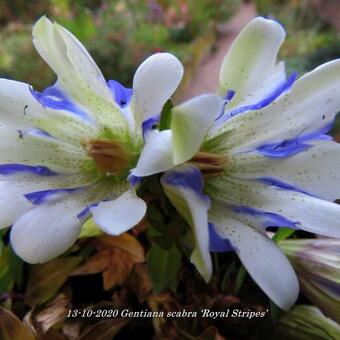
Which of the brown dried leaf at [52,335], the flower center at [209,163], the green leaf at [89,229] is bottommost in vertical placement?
the brown dried leaf at [52,335]

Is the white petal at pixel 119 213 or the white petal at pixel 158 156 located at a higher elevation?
the white petal at pixel 158 156

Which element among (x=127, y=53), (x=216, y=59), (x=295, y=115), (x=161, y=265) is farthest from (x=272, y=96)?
(x=216, y=59)

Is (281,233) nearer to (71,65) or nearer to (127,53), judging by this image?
(71,65)

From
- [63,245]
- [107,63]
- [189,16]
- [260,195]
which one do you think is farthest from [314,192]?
[189,16]

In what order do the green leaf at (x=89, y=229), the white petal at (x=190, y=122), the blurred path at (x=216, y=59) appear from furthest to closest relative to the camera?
1. the blurred path at (x=216, y=59)
2. the green leaf at (x=89, y=229)
3. the white petal at (x=190, y=122)

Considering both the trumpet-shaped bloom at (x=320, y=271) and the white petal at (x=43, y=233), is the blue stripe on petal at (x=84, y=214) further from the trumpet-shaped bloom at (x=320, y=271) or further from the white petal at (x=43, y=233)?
the trumpet-shaped bloom at (x=320, y=271)

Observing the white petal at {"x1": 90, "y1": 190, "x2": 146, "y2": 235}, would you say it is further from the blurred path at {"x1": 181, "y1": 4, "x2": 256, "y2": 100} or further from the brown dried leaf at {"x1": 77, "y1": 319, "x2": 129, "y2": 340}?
the blurred path at {"x1": 181, "y1": 4, "x2": 256, "y2": 100}

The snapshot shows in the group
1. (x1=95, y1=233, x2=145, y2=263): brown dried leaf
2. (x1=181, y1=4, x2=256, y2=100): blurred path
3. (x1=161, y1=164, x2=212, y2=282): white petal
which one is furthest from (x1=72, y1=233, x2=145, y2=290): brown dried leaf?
(x1=181, y1=4, x2=256, y2=100): blurred path

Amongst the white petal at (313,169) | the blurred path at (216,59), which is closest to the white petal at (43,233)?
the white petal at (313,169)
